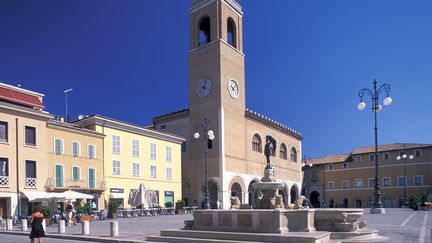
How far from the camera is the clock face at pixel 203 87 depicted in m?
48.7

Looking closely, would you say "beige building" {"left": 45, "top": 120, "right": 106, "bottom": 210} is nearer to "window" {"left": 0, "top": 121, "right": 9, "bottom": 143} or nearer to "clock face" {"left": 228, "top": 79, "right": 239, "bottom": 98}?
"window" {"left": 0, "top": 121, "right": 9, "bottom": 143}

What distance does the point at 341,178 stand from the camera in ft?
230

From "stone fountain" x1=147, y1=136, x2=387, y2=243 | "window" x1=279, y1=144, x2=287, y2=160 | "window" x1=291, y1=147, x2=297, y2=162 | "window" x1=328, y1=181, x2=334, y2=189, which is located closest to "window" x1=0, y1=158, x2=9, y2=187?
"stone fountain" x1=147, y1=136, x2=387, y2=243

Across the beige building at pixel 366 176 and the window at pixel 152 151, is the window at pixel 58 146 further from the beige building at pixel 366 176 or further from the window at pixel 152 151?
the beige building at pixel 366 176

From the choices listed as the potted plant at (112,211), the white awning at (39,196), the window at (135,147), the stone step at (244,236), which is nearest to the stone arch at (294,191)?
the window at (135,147)

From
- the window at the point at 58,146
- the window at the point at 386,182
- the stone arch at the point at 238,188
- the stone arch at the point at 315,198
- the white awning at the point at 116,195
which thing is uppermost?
the window at the point at 58,146

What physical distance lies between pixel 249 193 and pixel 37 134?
28.8 m

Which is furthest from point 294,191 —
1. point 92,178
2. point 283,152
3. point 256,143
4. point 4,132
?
point 4,132

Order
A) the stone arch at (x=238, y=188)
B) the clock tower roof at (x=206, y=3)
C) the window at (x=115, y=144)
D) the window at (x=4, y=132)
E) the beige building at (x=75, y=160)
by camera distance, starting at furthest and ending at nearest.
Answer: the clock tower roof at (x=206, y=3) < the stone arch at (x=238, y=188) < the window at (x=115, y=144) < the beige building at (x=75, y=160) < the window at (x=4, y=132)

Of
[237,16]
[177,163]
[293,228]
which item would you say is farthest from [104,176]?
[237,16]

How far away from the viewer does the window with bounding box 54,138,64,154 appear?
103 feet

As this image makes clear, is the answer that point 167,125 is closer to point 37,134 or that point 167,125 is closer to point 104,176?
point 104,176

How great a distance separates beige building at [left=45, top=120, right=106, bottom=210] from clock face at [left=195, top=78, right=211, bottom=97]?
16661 millimetres

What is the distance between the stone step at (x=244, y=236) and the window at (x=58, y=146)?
19.4 meters
